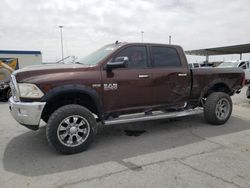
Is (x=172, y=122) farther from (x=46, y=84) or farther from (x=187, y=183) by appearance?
(x=46, y=84)

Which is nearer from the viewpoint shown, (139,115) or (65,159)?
(65,159)

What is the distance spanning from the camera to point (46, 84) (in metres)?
3.71

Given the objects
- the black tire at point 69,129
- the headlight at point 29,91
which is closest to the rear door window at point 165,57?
the black tire at point 69,129

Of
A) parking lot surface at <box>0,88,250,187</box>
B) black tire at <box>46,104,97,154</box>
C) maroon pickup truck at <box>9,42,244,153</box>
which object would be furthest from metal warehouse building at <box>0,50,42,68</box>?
black tire at <box>46,104,97,154</box>

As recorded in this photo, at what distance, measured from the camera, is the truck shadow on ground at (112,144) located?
355 centimetres

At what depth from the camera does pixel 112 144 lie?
445 cm

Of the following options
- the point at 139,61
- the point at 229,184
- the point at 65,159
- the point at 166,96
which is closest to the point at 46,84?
the point at 65,159

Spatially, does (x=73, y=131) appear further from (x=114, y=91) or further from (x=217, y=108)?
(x=217, y=108)

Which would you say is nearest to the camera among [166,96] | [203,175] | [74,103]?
[203,175]

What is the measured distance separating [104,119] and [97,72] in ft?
3.22

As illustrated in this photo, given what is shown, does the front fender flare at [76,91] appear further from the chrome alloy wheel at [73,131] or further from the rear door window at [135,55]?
the rear door window at [135,55]

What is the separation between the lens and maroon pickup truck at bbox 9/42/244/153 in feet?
12.3

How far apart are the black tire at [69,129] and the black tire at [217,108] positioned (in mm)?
3135

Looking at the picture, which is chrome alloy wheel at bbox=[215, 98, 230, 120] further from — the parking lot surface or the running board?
the running board
